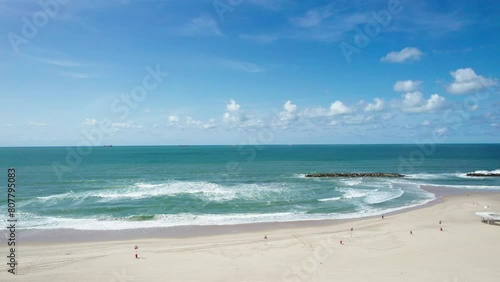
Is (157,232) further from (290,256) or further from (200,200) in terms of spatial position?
(200,200)

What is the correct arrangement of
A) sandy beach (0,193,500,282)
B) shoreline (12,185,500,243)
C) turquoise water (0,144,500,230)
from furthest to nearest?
turquoise water (0,144,500,230)
shoreline (12,185,500,243)
sandy beach (0,193,500,282)

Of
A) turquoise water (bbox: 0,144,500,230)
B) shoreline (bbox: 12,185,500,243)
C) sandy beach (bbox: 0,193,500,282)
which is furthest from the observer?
turquoise water (bbox: 0,144,500,230)

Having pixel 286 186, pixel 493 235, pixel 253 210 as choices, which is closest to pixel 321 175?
pixel 286 186

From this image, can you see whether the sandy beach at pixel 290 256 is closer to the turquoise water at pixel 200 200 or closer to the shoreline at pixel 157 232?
the shoreline at pixel 157 232

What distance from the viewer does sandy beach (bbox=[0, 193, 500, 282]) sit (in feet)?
52.3

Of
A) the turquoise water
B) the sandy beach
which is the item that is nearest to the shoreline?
the sandy beach

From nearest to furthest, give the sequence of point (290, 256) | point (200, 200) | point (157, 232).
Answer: point (290, 256) < point (157, 232) < point (200, 200)

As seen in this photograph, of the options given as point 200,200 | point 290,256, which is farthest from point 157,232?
point 200,200

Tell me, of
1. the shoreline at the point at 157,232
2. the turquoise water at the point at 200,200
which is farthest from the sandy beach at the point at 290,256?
the turquoise water at the point at 200,200

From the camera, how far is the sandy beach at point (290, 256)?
52.3 feet

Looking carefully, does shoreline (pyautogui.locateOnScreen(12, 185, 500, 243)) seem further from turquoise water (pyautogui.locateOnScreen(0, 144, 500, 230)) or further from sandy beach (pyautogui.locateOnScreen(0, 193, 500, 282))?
turquoise water (pyautogui.locateOnScreen(0, 144, 500, 230))

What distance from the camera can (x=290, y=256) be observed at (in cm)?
1855

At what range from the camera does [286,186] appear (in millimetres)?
46000

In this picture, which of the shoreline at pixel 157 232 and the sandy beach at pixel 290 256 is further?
the shoreline at pixel 157 232
